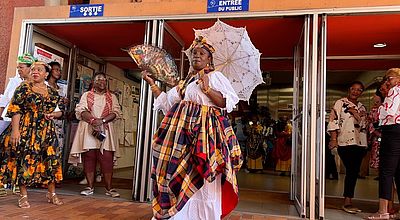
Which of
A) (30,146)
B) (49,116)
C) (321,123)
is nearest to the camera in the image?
(30,146)

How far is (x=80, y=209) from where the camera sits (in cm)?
362

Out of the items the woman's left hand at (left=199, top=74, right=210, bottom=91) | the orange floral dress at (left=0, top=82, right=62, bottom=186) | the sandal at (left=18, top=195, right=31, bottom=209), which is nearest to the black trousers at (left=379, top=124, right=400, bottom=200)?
the woman's left hand at (left=199, top=74, right=210, bottom=91)

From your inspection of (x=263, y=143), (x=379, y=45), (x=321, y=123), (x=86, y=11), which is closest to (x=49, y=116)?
(x=86, y=11)

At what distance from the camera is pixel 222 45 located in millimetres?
3502

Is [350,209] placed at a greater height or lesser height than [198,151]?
lesser

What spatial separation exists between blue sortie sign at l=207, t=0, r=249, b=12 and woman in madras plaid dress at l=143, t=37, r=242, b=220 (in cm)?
155

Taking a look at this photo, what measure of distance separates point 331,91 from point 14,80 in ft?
27.6

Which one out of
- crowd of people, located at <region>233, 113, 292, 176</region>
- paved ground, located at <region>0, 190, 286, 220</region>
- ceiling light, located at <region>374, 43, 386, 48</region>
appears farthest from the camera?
crowd of people, located at <region>233, 113, 292, 176</region>

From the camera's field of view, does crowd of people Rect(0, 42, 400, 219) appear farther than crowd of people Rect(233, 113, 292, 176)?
No

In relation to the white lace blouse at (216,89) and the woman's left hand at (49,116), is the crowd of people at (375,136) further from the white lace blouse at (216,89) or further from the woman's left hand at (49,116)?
the woman's left hand at (49,116)

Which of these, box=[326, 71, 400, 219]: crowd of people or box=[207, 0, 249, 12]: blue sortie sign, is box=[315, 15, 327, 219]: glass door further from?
box=[207, 0, 249, 12]: blue sortie sign

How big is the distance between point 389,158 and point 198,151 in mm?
2182

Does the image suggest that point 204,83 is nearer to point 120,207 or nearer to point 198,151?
point 198,151

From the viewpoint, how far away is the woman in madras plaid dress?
2584mm
